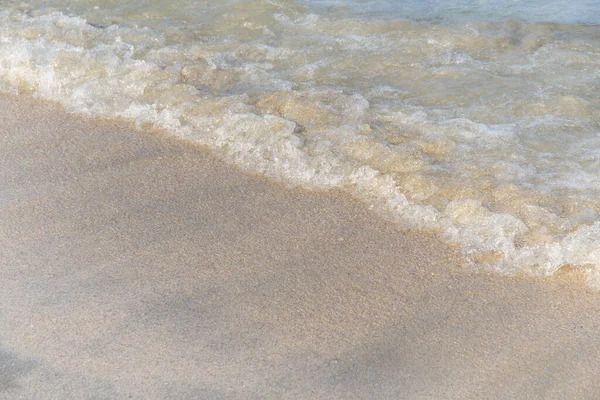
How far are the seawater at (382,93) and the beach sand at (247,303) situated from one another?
0.25 m

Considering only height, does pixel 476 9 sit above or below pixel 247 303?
above

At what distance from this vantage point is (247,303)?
10.3 ft

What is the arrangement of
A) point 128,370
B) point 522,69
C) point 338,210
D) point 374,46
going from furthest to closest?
point 374,46 → point 522,69 → point 338,210 → point 128,370

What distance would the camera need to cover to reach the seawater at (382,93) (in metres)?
3.77

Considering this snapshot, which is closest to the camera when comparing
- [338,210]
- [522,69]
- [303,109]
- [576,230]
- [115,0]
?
[576,230]

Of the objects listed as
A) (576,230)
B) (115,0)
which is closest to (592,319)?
(576,230)

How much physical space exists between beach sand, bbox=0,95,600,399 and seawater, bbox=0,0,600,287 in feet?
0.82

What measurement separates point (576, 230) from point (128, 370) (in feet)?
6.93

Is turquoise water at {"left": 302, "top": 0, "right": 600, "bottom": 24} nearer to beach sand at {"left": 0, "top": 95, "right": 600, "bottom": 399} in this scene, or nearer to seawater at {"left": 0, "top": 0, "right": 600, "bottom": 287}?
seawater at {"left": 0, "top": 0, "right": 600, "bottom": 287}

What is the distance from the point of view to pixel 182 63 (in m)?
5.61

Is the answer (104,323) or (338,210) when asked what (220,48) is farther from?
(104,323)

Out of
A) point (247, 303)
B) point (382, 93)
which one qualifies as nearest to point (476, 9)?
point (382, 93)

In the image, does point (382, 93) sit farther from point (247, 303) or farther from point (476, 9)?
point (247, 303)

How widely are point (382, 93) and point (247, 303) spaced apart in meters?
2.43
